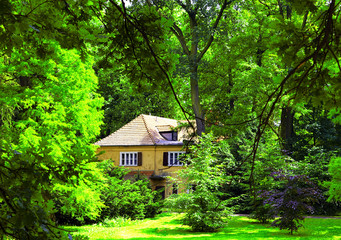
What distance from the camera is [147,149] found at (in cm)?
3103

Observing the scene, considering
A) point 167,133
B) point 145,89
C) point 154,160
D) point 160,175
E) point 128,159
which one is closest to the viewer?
point 145,89

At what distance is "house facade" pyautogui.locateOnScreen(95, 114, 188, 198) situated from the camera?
99.9ft

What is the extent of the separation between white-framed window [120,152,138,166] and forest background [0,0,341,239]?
5.93 metres

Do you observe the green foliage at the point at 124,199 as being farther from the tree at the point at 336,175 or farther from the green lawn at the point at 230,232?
the tree at the point at 336,175

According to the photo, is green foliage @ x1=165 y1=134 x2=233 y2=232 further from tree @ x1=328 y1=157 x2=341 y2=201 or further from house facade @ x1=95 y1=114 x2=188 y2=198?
house facade @ x1=95 y1=114 x2=188 y2=198

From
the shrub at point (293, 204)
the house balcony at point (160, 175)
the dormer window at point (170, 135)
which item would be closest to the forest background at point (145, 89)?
the shrub at point (293, 204)

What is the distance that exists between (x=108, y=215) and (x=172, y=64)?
16.4 metres

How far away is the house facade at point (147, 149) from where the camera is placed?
30.4 m

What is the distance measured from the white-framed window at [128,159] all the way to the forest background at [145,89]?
5.93 meters

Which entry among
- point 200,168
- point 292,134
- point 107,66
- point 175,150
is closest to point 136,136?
point 175,150

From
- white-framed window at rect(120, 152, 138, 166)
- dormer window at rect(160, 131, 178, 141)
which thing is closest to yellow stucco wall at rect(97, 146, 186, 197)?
white-framed window at rect(120, 152, 138, 166)

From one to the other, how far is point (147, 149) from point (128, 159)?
5.93ft

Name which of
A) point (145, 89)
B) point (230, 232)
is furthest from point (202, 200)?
point (145, 89)

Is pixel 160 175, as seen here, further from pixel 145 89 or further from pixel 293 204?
pixel 145 89
